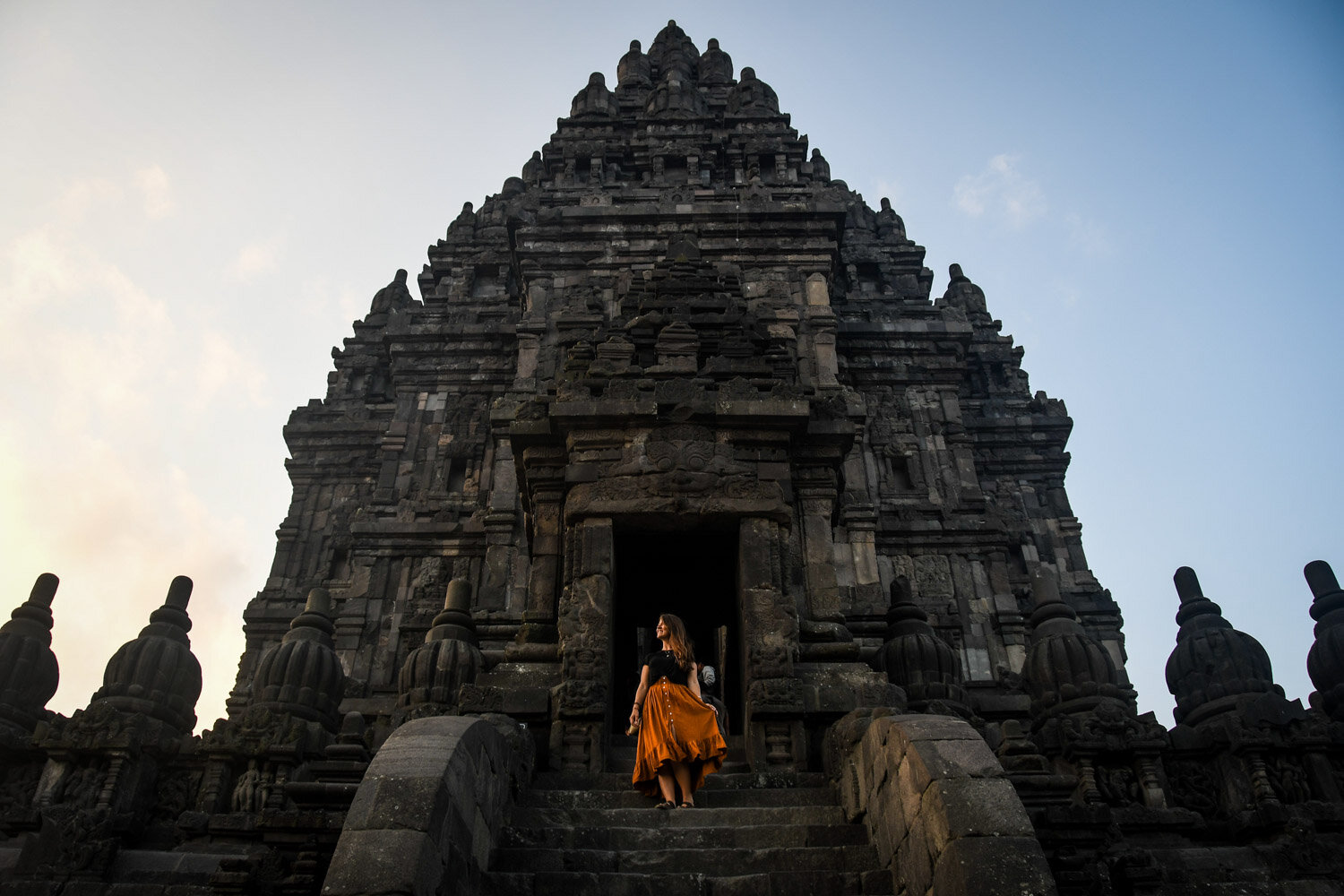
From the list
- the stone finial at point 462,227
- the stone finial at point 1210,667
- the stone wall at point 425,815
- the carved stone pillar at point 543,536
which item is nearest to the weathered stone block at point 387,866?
the stone wall at point 425,815

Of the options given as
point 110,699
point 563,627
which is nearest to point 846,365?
point 563,627

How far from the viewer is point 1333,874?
884cm

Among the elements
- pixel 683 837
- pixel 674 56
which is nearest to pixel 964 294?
pixel 674 56

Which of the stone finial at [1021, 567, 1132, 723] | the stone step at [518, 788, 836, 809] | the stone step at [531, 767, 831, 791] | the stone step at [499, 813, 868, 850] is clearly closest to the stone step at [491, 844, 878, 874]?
the stone step at [499, 813, 868, 850]

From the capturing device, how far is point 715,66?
31500 millimetres

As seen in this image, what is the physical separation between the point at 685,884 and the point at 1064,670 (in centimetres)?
729

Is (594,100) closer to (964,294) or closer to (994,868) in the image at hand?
(964,294)

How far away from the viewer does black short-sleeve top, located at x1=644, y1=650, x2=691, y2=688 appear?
7.67 m

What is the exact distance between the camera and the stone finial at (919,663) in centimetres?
1125

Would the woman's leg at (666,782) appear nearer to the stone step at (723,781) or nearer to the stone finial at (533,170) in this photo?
the stone step at (723,781)

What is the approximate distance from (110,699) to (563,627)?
17.7 ft

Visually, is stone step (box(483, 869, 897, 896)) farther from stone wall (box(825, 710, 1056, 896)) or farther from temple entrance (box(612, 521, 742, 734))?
temple entrance (box(612, 521, 742, 734))

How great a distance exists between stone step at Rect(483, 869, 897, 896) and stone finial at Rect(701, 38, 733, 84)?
28456mm

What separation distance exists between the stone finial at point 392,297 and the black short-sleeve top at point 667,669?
2256cm
